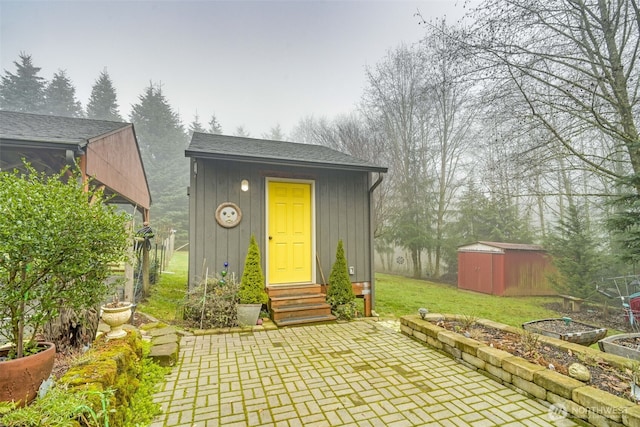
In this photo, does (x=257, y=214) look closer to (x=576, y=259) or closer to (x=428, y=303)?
(x=428, y=303)

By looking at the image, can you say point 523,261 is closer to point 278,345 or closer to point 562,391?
point 562,391

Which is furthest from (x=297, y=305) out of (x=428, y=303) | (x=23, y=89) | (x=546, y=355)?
(x=23, y=89)

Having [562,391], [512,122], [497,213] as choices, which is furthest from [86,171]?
[497,213]

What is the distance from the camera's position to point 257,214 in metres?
5.22

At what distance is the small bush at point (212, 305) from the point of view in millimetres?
4312

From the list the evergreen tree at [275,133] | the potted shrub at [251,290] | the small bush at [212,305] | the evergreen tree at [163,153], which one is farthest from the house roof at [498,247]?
the evergreen tree at [275,133]

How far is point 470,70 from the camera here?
5.30 m

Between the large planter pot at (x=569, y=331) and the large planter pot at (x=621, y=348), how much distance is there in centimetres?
19

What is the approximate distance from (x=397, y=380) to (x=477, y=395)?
25.8 inches

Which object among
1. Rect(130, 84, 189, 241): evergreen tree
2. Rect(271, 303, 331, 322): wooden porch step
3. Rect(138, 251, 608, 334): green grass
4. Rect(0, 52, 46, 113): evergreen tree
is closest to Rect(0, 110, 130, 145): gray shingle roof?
Rect(138, 251, 608, 334): green grass

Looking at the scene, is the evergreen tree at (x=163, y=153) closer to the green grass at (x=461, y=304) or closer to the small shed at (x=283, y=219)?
the small shed at (x=283, y=219)

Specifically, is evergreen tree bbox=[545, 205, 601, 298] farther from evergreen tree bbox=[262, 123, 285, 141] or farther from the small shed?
evergreen tree bbox=[262, 123, 285, 141]

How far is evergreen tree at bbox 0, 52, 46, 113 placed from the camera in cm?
2077

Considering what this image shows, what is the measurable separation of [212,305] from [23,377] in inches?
110
